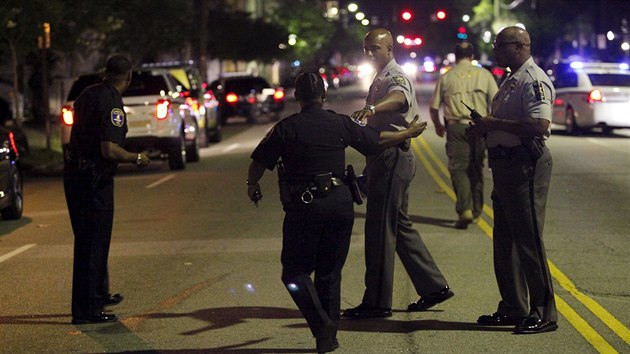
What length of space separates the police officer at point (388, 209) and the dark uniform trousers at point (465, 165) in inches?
183

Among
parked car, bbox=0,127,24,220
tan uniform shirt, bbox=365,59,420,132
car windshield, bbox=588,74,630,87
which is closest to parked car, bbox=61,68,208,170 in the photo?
parked car, bbox=0,127,24,220

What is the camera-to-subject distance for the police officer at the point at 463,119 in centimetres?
1316

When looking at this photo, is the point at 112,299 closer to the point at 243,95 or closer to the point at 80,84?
the point at 80,84

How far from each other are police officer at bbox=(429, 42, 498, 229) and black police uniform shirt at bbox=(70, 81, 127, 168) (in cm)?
511

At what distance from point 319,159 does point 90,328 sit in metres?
A: 2.43

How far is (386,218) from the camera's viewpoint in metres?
8.45

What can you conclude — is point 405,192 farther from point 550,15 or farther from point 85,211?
point 550,15

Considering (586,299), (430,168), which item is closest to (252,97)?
(430,168)

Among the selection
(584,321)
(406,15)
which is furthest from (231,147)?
(406,15)

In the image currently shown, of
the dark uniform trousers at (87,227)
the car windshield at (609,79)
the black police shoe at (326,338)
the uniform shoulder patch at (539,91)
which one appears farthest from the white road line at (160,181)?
the black police shoe at (326,338)

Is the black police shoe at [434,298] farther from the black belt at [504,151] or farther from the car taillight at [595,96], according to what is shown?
the car taillight at [595,96]

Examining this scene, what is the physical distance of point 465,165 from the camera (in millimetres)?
13523

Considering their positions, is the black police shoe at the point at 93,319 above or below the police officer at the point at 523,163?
below

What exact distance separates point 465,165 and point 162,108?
30.2 feet
